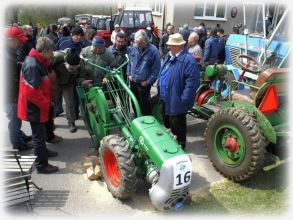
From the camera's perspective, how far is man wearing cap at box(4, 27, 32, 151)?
4613 millimetres

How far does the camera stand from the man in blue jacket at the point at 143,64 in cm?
519

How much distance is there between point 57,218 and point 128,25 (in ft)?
43.6

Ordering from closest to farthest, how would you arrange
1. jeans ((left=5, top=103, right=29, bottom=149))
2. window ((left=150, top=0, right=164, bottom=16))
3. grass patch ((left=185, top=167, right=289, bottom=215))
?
grass patch ((left=185, top=167, right=289, bottom=215)) → jeans ((left=5, top=103, right=29, bottom=149)) → window ((left=150, top=0, right=164, bottom=16))

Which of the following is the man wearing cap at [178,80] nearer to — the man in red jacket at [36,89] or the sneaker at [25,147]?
the man in red jacket at [36,89]

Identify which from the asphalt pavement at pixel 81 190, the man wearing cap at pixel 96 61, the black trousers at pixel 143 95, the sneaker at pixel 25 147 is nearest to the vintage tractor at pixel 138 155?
the asphalt pavement at pixel 81 190

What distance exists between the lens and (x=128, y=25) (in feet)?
51.9

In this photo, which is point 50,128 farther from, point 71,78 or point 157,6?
point 157,6

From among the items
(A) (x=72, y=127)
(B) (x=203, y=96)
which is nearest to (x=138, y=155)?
(B) (x=203, y=96)

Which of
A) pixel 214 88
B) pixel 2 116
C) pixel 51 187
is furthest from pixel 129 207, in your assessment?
pixel 2 116

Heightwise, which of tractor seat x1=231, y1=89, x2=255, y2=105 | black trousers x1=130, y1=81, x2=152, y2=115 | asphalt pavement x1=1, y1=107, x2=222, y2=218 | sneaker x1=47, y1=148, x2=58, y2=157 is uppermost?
tractor seat x1=231, y1=89, x2=255, y2=105

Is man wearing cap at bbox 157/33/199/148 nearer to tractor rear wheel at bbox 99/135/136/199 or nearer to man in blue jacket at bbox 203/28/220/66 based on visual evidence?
tractor rear wheel at bbox 99/135/136/199

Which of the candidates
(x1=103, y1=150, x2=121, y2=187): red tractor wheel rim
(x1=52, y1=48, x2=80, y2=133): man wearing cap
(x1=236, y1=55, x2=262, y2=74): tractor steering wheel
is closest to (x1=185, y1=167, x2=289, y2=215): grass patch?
(x1=103, y1=150, x2=121, y2=187): red tractor wheel rim

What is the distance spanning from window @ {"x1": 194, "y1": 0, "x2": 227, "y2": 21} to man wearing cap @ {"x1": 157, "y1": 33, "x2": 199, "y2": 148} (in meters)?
13.9

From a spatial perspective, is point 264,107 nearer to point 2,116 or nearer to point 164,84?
point 164,84
